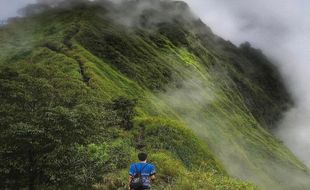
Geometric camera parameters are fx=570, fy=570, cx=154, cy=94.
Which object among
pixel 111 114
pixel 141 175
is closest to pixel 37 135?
pixel 141 175

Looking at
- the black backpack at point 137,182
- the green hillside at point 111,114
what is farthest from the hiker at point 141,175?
the green hillside at point 111,114

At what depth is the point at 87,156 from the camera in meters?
39.5

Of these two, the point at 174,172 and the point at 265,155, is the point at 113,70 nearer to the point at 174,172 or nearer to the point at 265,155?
the point at 265,155

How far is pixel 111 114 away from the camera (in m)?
52.0

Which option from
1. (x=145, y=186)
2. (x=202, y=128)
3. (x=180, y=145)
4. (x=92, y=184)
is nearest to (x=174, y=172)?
(x=92, y=184)

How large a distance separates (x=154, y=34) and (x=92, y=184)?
163950 millimetres

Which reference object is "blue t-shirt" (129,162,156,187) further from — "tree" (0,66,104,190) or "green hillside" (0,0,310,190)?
"tree" (0,66,104,190)

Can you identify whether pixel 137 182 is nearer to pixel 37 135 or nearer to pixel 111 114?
pixel 37 135

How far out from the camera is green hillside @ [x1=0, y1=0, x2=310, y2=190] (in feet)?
120

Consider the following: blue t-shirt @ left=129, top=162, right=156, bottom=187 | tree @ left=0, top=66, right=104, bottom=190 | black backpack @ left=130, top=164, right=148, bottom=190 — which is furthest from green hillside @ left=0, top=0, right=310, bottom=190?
black backpack @ left=130, top=164, right=148, bottom=190

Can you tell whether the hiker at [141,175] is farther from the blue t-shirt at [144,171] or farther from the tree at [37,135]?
the tree at [37,135]

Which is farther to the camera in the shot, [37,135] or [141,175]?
[37,135]

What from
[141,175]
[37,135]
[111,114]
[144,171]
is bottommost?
[111,114]

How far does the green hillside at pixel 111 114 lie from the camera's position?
36500 millimetres
